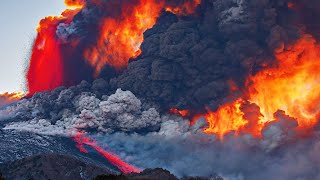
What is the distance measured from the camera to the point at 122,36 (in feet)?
321

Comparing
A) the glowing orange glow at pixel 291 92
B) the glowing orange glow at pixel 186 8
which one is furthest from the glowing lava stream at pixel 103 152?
the glowing orange glow at pixel 186 8

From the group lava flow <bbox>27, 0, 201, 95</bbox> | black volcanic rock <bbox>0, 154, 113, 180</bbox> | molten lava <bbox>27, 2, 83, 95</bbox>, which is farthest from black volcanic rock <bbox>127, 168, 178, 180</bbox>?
molten lava <bbox>27, 2, 83, 95</bbox>

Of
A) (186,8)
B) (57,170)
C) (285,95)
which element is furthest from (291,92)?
(57,170)

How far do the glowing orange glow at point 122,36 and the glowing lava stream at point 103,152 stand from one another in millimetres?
9728

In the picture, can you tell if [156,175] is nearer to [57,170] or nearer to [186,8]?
[57,170]

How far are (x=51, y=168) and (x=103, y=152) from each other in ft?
38.2

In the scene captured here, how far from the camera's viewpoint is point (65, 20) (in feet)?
339

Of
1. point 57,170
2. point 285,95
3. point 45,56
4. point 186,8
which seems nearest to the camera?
point 57,170

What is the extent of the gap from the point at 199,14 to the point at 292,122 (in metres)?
19.4

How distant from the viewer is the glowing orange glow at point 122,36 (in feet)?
318

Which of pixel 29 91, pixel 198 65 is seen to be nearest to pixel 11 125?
pixel 29 91

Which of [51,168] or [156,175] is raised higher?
[156,175]

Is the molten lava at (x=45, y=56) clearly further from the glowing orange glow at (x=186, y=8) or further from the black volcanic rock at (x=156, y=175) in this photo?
the black volcanic rock at (x=156, y=175)

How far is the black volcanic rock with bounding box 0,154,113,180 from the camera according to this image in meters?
82.1
